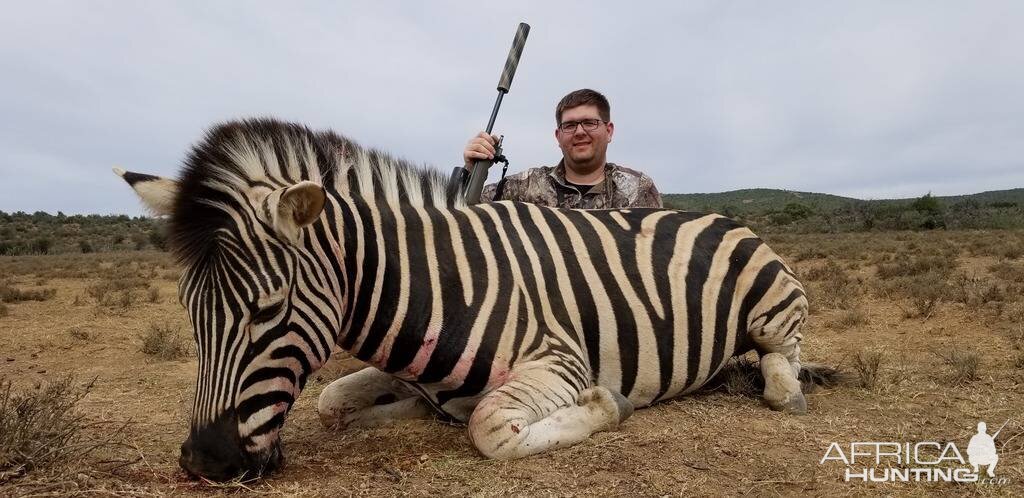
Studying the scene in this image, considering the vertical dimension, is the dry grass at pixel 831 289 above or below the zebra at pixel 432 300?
below

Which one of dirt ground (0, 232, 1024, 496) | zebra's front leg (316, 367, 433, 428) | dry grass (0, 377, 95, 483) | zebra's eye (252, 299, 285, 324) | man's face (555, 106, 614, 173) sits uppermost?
man's face (555, 106, 614, 173)

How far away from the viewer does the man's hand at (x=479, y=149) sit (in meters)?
4.63

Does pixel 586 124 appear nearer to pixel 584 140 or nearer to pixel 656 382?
pixel 584 140

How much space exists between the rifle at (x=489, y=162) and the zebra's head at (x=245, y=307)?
3.62ft

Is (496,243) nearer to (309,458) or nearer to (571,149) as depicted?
(309,458)

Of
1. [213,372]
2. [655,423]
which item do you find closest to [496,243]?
[655,423]

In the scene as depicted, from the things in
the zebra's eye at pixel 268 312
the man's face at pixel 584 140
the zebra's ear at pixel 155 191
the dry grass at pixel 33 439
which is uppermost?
the man's face at pixel 584 140

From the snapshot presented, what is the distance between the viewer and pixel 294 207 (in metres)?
2.32

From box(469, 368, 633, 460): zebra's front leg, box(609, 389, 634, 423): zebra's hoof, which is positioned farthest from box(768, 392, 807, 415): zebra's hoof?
box(469, 368, 633, 460): zebra's front leg

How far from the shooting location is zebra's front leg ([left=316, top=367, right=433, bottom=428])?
3.31m

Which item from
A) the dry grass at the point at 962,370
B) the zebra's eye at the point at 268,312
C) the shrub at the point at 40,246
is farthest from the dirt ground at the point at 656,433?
the shrub at the point at 40,246

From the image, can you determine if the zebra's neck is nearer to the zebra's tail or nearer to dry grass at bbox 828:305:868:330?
the zebra's tail

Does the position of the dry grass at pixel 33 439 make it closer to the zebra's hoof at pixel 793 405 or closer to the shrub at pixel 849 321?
the zebra's hoof at pixel 793 405

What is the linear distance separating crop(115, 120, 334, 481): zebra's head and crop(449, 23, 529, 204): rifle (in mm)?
1105
